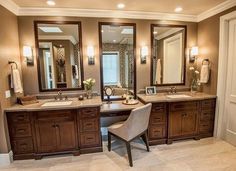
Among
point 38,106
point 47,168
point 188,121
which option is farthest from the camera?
point 188,121

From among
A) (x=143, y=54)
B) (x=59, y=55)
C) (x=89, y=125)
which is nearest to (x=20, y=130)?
(x=89, y=125)

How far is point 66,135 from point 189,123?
2.37 m

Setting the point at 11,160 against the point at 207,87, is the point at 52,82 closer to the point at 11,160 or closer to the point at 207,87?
the point at 11,160

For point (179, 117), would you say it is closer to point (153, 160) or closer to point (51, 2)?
point (153, 160)

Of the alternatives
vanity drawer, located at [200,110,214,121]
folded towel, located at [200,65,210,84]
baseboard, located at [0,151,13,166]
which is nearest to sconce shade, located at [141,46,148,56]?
folded towel, located at [200,65,210,84]

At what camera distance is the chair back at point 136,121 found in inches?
95.6

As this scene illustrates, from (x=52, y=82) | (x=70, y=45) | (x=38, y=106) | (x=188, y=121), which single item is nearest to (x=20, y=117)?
(x=38, y=106)

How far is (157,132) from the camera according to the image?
10.2 ft

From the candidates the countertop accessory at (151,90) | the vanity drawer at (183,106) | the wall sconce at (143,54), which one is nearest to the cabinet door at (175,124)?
the vanity drawer at (183,106)

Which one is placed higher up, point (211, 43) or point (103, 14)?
point (103, 14)

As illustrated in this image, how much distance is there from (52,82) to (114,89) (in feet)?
4.26

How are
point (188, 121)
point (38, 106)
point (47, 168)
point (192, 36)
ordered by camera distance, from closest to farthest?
point (47, 168) → point (38, 106) → point (188, 121) → point (192, 36)

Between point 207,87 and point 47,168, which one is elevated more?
point 207,87

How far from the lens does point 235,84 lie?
9.77 ft
